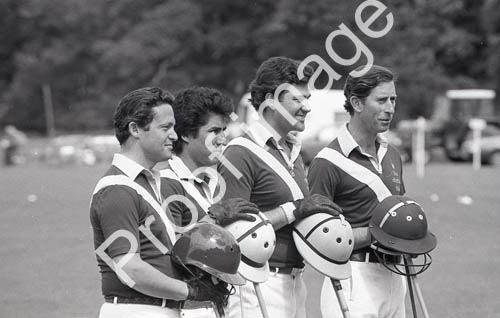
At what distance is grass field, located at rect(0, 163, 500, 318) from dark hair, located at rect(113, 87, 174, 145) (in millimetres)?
5133

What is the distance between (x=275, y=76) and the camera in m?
5.18

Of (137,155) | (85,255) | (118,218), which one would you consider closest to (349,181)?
(137,155)

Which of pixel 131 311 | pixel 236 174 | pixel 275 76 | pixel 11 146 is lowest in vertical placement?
pixel 11 146

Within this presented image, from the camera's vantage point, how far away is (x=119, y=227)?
3783 millimetres

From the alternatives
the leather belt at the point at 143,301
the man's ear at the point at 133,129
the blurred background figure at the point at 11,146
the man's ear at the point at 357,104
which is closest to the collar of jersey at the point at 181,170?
the man's ear at the point at 133,129

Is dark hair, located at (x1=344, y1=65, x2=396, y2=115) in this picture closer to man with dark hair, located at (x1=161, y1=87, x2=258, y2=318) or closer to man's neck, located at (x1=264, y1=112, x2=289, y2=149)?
man's neck, located at (x1=264, y1=112, x2=289, y2=149)

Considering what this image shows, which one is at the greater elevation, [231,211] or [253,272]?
[231,211]

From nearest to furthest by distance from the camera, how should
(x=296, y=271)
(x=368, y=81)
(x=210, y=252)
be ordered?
(x=210, y=252) < (x=296, y=271) < (x=368, y=81)

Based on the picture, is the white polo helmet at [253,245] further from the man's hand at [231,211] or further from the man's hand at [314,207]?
the man's hand at [314,207]

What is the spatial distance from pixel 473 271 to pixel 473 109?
33.1 meters

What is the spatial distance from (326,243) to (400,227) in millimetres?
509

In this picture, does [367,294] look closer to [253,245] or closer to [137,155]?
[253,245]

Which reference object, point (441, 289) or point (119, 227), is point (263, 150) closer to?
point (119, 227)

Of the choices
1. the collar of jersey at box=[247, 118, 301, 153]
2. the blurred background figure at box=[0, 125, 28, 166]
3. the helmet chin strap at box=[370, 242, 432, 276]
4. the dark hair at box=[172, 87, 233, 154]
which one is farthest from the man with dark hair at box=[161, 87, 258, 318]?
the blurred background figure at box=[0, 125, 28, 166]
